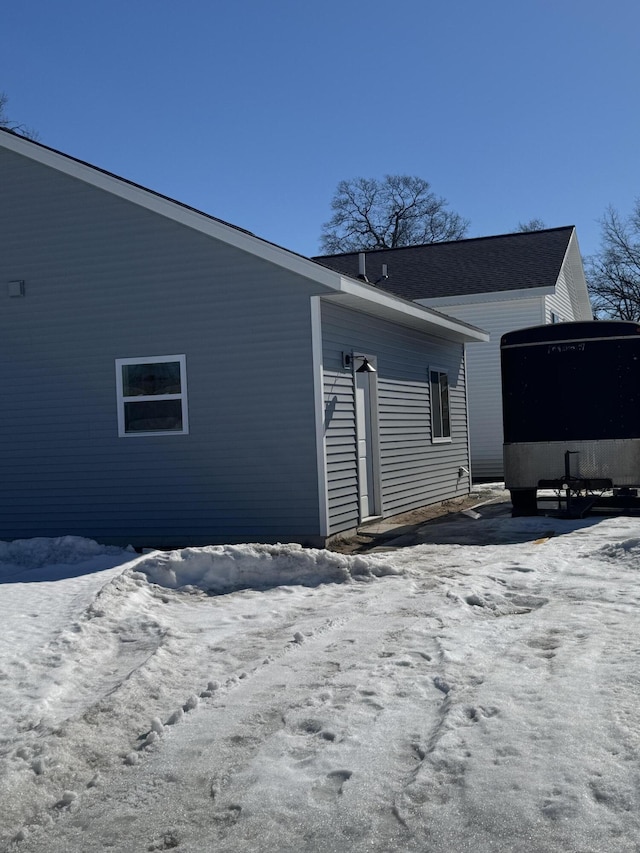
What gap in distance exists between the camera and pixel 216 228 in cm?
1116

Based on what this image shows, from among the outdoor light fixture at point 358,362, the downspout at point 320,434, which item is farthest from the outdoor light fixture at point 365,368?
the downspout at point 320,434

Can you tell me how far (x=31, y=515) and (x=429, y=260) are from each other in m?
15.8

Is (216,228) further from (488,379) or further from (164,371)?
(488,379)

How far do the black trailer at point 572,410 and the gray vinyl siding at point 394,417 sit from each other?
168cm

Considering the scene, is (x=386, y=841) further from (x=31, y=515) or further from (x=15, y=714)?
(x=31, y=515)

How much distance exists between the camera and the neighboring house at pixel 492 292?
2184cm

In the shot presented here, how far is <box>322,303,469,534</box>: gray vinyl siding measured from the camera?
37.7 feet

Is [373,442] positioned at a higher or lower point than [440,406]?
lower

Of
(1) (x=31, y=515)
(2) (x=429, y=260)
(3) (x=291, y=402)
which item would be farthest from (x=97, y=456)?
(2) (x=429, y=260)

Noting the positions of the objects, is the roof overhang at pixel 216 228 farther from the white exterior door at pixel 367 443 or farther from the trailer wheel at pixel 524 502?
the trailer wheel at pixel 524 502

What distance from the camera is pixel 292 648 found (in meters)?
6.05

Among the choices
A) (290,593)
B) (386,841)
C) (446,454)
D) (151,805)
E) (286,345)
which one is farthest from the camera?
(446,454)

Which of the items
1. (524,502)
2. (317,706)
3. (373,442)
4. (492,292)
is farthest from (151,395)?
(492,292)

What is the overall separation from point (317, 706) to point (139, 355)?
300 inches
